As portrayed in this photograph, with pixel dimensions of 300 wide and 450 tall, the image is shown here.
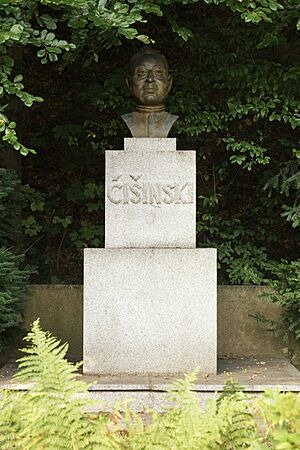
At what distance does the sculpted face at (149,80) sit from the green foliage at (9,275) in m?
1.39

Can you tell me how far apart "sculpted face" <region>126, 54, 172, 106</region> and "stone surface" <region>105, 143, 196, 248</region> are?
0.46 metres

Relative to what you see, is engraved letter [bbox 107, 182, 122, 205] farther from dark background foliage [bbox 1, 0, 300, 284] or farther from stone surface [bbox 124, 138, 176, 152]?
dark background foliage [bbox 1, 0, 300, 284]

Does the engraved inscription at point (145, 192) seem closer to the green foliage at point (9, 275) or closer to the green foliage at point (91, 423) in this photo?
the green foliage at point (9, 275)

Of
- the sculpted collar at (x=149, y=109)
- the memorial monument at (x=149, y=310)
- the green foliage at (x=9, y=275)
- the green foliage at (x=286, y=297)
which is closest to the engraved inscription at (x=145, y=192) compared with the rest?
the memorial monument at (x=149, y=310)

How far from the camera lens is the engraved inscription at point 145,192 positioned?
20.0ft

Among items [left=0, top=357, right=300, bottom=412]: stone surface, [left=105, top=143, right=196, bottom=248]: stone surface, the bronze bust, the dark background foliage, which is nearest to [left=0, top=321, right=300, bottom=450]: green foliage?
[left=0, top=357, right=300, bottom=412]: stone surface

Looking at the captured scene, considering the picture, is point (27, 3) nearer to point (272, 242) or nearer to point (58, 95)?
point (58, 95)

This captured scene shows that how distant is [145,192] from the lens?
6094 millimetres

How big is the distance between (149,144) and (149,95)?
1.33ft

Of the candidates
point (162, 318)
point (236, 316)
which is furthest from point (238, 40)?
point (162, 318)

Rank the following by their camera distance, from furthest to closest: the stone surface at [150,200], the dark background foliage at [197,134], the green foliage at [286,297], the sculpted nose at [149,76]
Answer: the dark background foliage at [197,134] < the green foliage at [286,297] < the sculpted nose at [149,76] < the stone surface at [150,200]

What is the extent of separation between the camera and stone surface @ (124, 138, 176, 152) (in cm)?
613

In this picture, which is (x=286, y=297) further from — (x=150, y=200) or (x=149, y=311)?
(x=150, y=200)

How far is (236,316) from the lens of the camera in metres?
7.47
